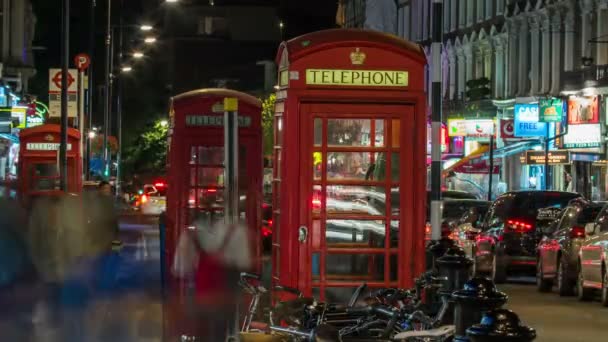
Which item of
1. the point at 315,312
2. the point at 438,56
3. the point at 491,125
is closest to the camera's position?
the point at 315,312

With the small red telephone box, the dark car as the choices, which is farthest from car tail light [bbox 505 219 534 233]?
the small red telephone box

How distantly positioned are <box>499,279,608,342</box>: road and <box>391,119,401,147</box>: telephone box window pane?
4.37 metres

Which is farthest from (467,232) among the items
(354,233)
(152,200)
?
(152,200)

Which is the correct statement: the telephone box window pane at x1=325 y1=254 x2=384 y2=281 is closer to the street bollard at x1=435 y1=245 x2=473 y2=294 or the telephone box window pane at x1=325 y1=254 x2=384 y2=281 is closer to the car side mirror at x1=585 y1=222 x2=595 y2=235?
the street bollard at x1=435 y1=245 x2=473 y2=294

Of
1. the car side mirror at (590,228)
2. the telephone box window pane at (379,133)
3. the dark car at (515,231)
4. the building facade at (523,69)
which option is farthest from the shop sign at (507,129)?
the telephone box window pane at (379,133)

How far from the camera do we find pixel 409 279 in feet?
40.0

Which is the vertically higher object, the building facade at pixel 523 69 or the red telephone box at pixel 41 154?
the building facade at pixel 523 69

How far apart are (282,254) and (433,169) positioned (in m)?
2.77

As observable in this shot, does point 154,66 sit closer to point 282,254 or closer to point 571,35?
point 571,35

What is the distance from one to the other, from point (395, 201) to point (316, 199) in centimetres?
74

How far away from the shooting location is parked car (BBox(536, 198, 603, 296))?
22016 millimetres

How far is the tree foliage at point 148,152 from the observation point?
276ft

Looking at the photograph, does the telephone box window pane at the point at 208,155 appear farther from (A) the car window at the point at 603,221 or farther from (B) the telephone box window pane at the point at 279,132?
(A) the car window at the point at 603,221

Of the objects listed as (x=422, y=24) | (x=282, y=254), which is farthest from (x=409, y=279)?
(x=422, y=24)
